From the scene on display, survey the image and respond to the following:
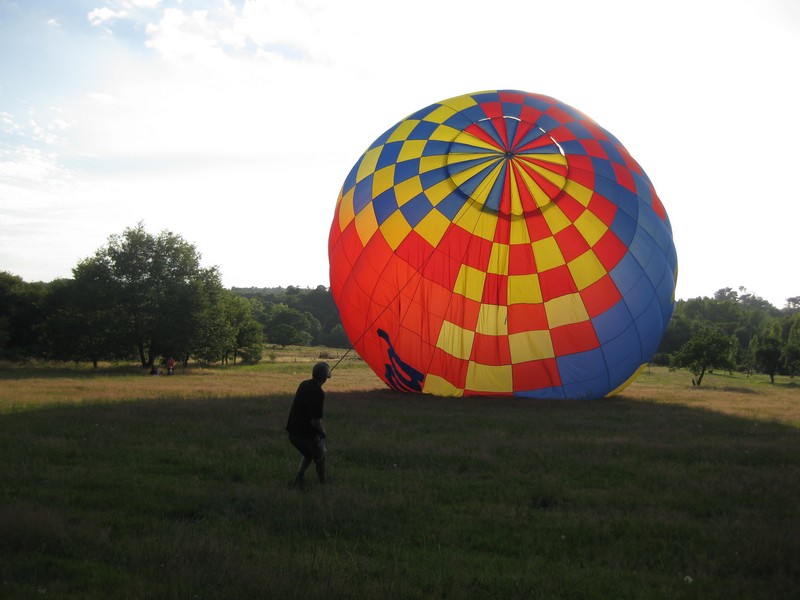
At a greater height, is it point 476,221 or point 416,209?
point 416,209

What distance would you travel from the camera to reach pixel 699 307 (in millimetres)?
128375

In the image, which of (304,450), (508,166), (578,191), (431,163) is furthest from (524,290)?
(304,450)

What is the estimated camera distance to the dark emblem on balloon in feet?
56.6

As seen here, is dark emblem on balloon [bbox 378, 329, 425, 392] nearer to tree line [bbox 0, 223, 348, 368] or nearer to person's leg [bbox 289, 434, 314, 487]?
person's leg [bbox 289, 434, 314, 487]

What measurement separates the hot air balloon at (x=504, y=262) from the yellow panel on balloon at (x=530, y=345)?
25mm

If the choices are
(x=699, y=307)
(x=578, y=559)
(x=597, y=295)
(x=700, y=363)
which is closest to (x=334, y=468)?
(x=578, y=559)

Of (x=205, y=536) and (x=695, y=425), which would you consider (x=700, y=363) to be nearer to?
(x=695, y=425)

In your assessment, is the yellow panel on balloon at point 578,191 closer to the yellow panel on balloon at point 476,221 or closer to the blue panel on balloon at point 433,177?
the yellow panel on balloon at point 476,221

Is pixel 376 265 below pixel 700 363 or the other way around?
the other way around

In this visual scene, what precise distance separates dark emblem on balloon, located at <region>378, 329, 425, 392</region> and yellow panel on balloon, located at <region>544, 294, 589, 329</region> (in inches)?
139

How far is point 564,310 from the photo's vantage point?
16344 millimetres

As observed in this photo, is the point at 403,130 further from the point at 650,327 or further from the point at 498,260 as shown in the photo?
the point at 650,327

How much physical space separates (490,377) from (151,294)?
2478 centimetres

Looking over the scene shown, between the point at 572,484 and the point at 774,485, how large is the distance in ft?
8.20
